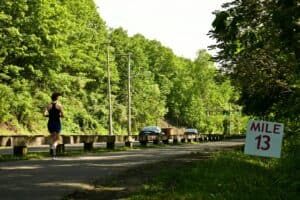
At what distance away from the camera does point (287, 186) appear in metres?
10.9

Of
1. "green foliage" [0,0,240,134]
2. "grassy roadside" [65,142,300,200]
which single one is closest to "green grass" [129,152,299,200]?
"grassy roadside" [65,142,300,200]

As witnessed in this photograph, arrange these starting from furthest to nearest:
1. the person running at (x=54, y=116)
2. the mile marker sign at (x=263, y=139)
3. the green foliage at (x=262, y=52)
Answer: the person running at (x=54, y=116) < the green foliage at (x=262, y=52) < the mile marker sign at (x=263, y=139)

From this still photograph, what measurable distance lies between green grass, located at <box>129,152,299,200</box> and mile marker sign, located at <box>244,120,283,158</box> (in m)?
0.76

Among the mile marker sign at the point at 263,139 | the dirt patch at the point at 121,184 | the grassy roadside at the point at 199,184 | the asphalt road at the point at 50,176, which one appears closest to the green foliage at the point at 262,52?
the grassy roadside at the point at 199,184

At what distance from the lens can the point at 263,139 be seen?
9.41m

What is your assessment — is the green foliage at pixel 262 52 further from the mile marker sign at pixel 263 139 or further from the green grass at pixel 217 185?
the mile marker sign at pixel 263 139

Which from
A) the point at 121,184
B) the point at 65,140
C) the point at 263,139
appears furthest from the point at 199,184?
the point at 65,140

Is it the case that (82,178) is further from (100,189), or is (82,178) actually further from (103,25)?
(103,25)

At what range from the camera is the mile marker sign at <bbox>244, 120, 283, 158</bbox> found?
926 cm

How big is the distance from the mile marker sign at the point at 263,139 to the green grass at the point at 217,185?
756 mm

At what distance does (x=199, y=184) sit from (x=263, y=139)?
168cm

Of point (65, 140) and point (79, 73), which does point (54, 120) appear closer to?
point (65, 140)

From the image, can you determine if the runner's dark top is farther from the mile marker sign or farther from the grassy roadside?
the mile marker sign

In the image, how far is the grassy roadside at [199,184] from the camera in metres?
9.23
